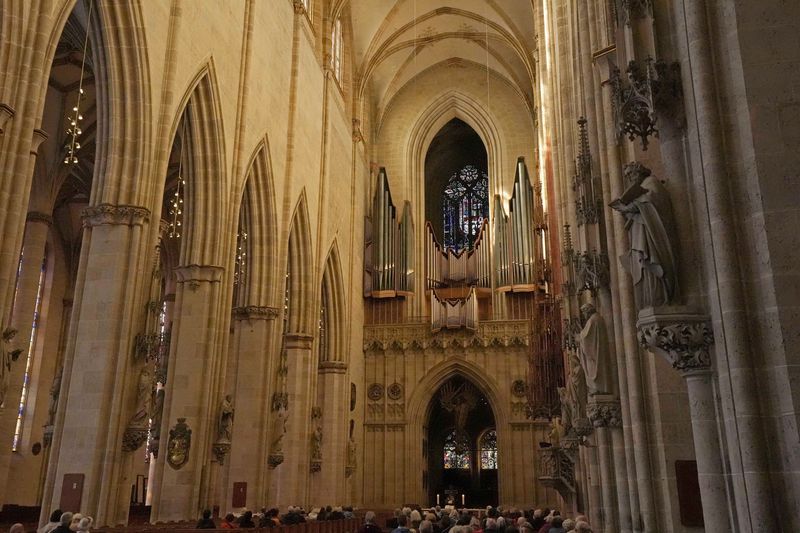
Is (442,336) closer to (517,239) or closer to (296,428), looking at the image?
(517,239)

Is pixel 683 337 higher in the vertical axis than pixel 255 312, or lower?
lower

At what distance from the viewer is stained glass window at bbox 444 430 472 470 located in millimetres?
35000

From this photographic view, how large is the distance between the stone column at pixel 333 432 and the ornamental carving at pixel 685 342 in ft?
69.4

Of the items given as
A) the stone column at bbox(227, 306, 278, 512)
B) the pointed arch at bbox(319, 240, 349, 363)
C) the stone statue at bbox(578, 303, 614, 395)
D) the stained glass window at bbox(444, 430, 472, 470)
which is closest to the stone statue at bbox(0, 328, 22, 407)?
the stone statue at bbox(578, 303, 614, 395)

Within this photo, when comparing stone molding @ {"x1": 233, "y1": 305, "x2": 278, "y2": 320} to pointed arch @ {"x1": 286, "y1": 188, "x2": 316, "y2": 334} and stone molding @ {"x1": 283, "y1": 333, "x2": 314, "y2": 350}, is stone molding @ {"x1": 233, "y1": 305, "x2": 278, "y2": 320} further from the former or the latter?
pointed arch @ {"x1": 286, "y1": 188, "x2": 316, "y2": 334}

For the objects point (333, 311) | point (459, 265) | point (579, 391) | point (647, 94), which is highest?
point (459, 265)

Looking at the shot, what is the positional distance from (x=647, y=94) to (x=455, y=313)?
944 inches

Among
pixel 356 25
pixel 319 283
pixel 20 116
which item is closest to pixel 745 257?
pixel 20 116

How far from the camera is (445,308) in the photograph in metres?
29.0

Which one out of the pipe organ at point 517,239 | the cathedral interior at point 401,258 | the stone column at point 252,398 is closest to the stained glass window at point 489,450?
the cathedral interior at point 401,258

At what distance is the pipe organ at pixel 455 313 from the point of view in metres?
28.7

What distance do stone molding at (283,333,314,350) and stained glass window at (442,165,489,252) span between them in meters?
11.9

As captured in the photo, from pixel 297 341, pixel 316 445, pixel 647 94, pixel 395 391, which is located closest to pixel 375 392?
pixel 395 391

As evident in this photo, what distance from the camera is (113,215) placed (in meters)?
12.9
